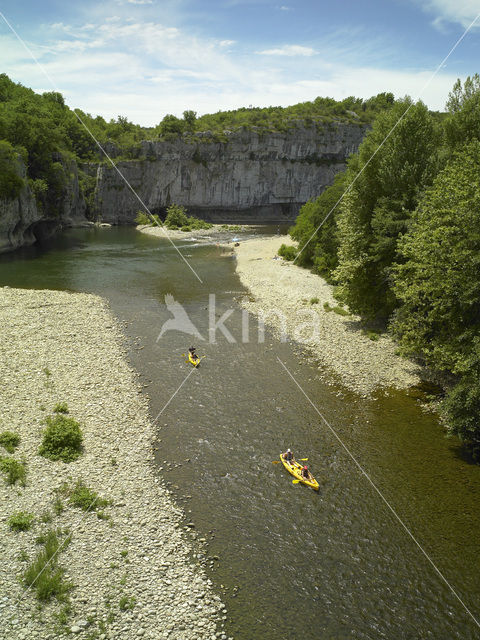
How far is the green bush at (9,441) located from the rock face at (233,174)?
317ft

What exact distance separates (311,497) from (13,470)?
1073 cm

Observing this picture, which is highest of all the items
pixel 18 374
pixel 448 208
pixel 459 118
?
pixel 459 118

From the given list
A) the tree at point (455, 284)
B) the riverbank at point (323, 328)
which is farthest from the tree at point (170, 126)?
the tree at point (455, 284)

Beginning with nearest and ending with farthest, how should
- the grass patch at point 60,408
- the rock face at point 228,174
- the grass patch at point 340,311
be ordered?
the grass patch at point 60,408 < the grass patch at point 340,311 < the rock face at point 228,174

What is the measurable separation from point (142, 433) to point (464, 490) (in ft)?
43.3

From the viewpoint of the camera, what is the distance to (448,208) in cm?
1886

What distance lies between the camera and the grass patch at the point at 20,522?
12.7m

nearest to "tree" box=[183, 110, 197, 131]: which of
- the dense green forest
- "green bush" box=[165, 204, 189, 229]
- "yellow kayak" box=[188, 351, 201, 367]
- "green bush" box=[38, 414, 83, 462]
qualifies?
"green bush" box=[165, 204, 189, 229]

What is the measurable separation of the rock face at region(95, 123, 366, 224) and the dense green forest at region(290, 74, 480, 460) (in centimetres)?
8514

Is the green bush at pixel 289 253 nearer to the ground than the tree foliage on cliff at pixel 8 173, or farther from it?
nearer to the ground

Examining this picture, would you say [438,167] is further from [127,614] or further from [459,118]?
[127,614]

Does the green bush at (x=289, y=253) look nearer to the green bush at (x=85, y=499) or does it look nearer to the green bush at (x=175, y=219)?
the green bush at (x=85, y=499)

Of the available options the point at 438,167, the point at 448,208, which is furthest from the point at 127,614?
the point at 438,167

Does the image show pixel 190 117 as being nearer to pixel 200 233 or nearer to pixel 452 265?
pixel 200 233
